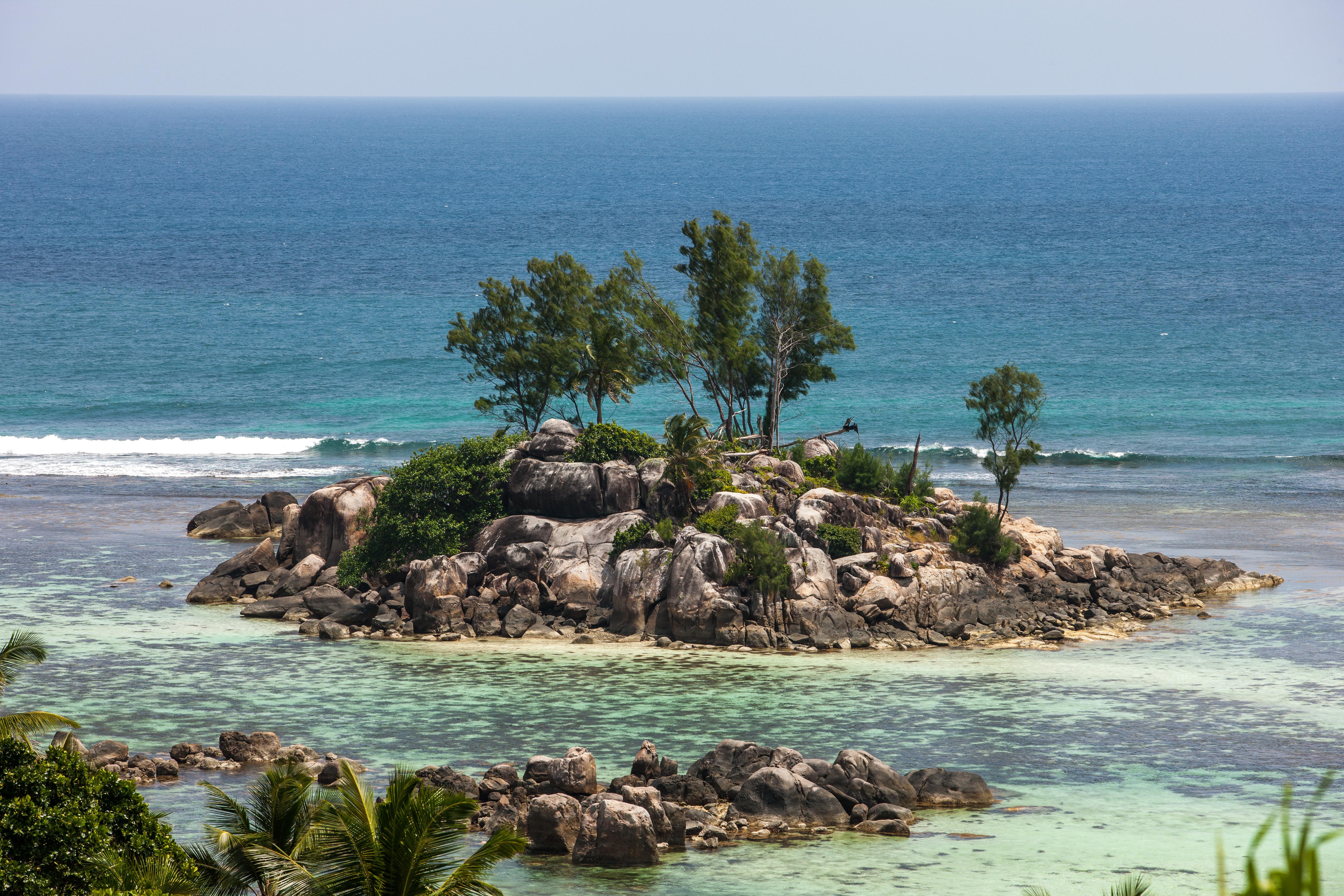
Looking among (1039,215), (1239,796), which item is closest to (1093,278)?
(1039,215)

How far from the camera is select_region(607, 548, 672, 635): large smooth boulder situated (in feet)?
165

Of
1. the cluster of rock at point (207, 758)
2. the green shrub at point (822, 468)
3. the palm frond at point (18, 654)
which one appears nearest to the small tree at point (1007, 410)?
the green shrub at point (822, 468)

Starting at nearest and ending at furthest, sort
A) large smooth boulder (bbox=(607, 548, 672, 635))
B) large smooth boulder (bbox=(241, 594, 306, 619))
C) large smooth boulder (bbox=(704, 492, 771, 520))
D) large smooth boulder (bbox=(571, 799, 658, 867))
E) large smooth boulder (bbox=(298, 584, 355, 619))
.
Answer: large smooth boulder (bbox=(571, 799, 658, 867)) → large smooth boulder (bbox=(607, 548, 672, 635)) → large smooth boulder (bbox=(298, 584, 355, 619)) → large smooth boulder (bbox=(704, 492, 771, 520)) → large smooth boulder (bbox=(241, 594, 306, 619))

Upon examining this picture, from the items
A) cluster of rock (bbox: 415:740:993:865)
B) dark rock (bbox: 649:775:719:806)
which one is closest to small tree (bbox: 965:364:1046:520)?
cluster of rock (bbox: 415:740:993:865)

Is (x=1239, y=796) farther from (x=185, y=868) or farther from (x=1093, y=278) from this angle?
(x=1093, y=278)

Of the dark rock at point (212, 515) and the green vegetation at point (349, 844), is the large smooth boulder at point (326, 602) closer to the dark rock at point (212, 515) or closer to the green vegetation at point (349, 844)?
the dark rock at point (212, 515)

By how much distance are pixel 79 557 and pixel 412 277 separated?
8941 centimetres

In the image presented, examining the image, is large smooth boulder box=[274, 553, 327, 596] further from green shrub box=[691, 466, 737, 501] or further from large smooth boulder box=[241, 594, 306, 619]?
green shrub box=[691, 466, 737, 501]

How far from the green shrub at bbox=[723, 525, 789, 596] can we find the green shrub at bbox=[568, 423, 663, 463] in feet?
22.0

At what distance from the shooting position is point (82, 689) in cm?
4422

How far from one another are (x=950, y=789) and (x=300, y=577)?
30.0m

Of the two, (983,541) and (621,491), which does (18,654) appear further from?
(983,541)

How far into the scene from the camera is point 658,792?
111ft

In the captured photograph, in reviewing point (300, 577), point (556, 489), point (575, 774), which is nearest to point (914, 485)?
point (556, 489)
